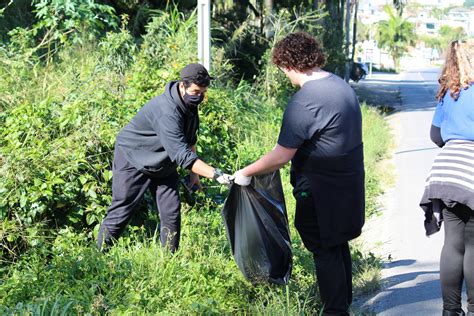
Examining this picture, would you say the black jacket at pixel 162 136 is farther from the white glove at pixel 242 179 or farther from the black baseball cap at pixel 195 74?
the white glove at pixel 242 179

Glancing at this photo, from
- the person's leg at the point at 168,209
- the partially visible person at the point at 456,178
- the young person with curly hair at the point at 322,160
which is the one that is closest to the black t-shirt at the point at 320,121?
the young person with curly hair at the point at 322,160

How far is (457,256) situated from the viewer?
450 cm

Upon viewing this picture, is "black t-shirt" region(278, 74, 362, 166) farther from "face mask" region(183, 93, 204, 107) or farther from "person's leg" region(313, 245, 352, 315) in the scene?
"face mask" region(183, 93, 204, 107)

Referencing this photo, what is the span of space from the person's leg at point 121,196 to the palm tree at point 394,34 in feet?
285

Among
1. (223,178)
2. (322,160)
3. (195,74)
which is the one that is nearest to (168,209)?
(223,178)

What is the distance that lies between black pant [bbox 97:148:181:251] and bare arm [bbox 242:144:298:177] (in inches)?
39.9

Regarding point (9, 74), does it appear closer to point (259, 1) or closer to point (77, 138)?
point (77, 138)

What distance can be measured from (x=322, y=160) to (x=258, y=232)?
0.70 m

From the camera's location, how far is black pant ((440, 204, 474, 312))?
446 centimetres

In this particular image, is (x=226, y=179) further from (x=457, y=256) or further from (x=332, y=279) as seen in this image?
(x=457, y=256)

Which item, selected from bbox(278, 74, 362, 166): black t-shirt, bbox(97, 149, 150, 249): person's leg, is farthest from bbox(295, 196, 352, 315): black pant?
bbox(97, 149, 150, 249): person's leg

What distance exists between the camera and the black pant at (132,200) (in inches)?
206

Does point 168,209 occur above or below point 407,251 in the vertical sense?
above

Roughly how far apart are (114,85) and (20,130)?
2.03 meters
